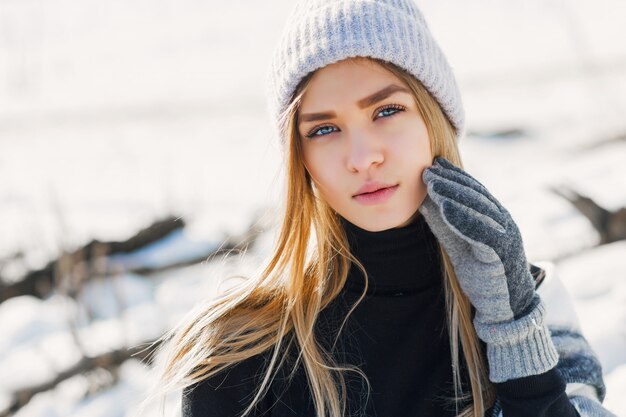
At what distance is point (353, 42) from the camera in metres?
1.79

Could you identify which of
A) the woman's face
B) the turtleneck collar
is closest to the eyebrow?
the woman's face

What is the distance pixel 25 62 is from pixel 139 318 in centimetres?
768

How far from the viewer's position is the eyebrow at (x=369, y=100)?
71.1 inches

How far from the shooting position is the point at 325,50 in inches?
70.9

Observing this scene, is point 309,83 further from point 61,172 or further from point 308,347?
point 61,172

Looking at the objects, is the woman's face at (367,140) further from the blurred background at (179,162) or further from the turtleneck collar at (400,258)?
the blurred background at (179,162)

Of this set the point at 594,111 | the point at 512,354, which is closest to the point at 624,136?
the point at 594,111

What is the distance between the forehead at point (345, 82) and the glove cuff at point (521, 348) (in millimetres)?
713

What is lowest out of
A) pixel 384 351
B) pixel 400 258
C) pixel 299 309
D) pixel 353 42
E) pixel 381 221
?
pixel 384 351

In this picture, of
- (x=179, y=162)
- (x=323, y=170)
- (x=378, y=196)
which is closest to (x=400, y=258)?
(x=378, y=196)

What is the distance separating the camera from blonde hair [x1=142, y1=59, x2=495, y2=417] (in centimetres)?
193

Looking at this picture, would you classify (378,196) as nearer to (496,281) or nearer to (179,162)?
(496,281)

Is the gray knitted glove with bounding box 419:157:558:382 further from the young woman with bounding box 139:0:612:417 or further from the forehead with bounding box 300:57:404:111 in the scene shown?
the forehead with bounding box 300:57:404:111

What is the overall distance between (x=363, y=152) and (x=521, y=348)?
65 cm
